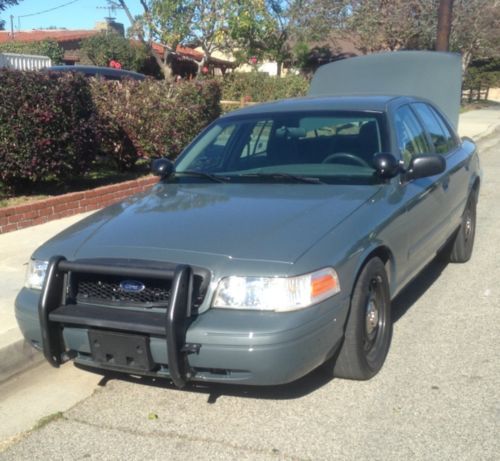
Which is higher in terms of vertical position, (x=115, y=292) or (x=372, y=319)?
(x=115, y=292)

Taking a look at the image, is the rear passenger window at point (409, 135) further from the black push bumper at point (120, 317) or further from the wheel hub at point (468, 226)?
the black push bumper at point (120, 317)

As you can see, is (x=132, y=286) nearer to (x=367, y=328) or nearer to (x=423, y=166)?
(x=367, y=328)

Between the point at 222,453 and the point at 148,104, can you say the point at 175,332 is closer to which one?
the point at 222,453

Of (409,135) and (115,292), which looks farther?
(409,135)

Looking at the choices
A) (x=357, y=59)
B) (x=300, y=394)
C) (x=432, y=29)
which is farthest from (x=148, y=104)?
(x=432, y=29)

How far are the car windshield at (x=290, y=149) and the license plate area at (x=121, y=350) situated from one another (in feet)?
5.48

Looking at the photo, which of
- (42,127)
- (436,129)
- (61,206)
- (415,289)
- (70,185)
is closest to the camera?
(415,289)

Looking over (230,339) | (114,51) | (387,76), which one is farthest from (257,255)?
(114,51)

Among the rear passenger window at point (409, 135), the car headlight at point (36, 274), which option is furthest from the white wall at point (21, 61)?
the car headlight at point (36, 274)

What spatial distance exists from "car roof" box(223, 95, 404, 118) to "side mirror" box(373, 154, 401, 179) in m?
0.64

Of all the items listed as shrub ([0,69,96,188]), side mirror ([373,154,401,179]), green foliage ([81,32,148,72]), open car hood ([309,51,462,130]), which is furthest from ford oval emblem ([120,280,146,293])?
green foliage ([81,32,148,72])

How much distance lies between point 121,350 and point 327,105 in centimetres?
266

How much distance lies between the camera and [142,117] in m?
10.2

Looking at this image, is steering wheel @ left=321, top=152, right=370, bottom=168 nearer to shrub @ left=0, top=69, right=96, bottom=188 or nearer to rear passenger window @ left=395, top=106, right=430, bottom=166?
rear passenger window @ left=395, top=106, right=430, bottom=166
